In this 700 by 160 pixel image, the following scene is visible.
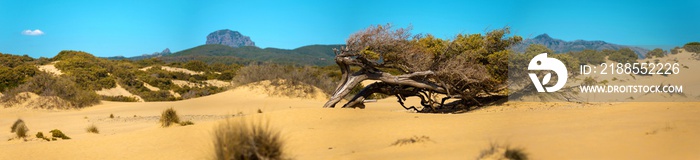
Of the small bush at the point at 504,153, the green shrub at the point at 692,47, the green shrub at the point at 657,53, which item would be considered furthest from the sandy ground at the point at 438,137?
the green shrub at the point at 692,47

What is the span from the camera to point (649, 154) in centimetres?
688

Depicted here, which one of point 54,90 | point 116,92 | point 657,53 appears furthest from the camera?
point 116,92

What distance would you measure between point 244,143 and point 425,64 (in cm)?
1245

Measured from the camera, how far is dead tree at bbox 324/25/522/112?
17359mm

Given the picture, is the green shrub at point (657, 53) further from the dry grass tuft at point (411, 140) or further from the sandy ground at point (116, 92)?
the sandy ground at point (116, 92)

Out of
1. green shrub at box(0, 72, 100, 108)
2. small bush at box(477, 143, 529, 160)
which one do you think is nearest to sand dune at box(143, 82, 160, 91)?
green shrub at box(0, 72, 100, 108)

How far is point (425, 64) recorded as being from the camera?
18078 mm

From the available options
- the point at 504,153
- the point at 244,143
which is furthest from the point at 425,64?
the point at 244,143

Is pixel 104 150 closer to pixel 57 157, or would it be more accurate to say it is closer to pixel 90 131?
pixel 57 157

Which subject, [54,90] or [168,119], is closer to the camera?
[168,119]

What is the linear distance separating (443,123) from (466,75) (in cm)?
648

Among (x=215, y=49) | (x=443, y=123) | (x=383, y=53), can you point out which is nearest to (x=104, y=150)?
(x=443, y=123)

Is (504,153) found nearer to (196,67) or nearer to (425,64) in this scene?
(425,64)

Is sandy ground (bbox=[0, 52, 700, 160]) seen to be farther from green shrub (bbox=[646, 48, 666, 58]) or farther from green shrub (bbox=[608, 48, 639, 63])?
green shrub (bbox=[646, 48, 666, 58])
